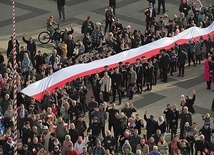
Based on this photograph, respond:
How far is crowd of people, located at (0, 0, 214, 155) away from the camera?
24.6 m

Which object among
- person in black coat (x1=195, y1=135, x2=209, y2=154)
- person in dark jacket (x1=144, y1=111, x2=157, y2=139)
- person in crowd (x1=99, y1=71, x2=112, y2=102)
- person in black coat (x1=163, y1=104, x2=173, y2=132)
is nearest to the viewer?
person in black coat (x1=195, y1=135, x2=209, y2=154)

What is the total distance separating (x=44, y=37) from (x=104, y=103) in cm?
1039

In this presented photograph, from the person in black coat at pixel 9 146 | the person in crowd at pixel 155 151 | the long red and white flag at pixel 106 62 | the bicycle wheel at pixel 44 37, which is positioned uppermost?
the long red and white flag at pixel 106 62

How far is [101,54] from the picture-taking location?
31672mm

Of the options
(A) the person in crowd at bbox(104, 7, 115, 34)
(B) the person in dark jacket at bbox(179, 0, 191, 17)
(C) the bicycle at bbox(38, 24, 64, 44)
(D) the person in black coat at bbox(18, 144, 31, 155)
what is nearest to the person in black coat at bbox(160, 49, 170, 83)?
(A) the person in crowd at bbox(104, 7, 115, 34)

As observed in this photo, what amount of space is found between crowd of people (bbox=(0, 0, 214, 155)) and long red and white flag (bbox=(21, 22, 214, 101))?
28cm

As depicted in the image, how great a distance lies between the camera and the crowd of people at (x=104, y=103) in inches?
967

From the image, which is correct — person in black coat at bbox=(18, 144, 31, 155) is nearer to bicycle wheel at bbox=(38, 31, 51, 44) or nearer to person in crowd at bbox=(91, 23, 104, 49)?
person in crowd at bbox=(91, 23, 104, 49)

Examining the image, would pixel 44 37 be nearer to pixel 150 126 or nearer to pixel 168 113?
pixel 168 113

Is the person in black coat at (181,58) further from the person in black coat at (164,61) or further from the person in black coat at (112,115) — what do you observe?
the person in black coat at (112,115)

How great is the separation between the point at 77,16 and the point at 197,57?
9265mm

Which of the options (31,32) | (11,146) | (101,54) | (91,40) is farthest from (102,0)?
(11,146)

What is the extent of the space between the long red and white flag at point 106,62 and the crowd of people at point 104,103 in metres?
0.28

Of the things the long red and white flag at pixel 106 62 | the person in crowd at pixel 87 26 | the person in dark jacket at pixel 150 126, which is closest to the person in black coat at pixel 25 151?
the long red and white flag at pixel 106 62
